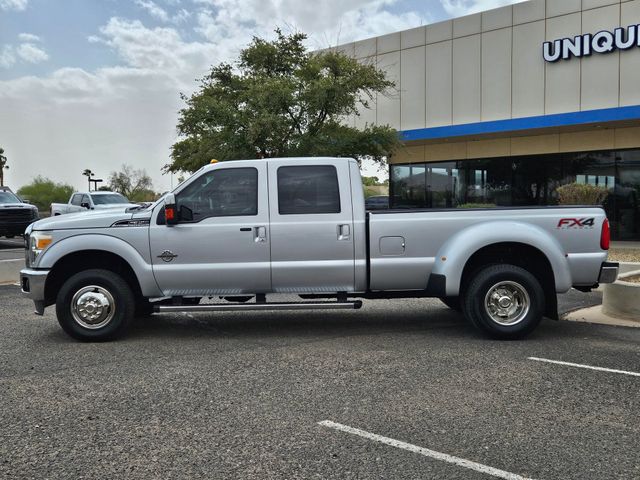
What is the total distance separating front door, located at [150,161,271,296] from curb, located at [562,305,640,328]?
4.55 metres

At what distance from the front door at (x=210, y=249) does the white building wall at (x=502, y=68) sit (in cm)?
1619

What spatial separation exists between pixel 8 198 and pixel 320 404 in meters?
18.7

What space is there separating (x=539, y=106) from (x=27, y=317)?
17.7 m

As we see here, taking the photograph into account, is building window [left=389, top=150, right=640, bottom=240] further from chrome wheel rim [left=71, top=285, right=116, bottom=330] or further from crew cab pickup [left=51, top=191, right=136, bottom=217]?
chrome wheel rim [left=71, top=285, right=116, bottom=330]

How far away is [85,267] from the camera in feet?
23.5

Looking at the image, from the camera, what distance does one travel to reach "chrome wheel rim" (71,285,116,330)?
6832 mm

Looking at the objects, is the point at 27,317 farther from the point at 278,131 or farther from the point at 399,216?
the point at 278,131

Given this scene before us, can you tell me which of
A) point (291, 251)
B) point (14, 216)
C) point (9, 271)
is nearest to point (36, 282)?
point (291, 251)

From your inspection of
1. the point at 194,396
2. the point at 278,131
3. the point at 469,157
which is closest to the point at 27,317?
the point at 194,396

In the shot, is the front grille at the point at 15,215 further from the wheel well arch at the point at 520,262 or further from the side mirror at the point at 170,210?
the wheel well arch at the point at 520,262

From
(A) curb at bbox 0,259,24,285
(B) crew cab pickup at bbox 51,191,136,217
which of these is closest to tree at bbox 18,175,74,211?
(B) crew cab pickup at bbox 51,191,136,217

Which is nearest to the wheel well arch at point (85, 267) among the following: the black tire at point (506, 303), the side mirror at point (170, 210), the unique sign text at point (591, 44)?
the side mirror at point (170, 210)

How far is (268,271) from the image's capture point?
273 inches

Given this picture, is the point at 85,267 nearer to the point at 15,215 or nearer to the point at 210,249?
the point at 210,249
